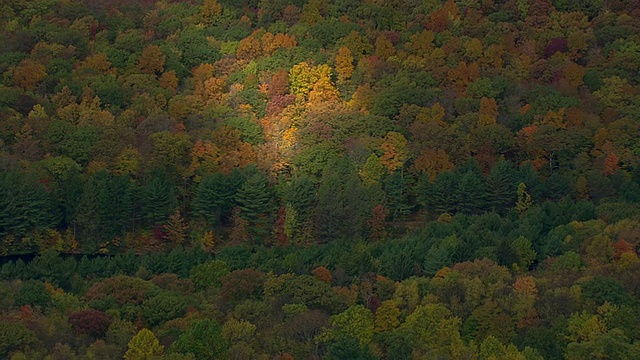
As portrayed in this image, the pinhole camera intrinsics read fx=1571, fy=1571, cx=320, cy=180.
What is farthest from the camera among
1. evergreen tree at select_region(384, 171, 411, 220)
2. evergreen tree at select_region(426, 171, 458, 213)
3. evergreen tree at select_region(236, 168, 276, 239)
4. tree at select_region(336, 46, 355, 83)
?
tree at select_region(336, 46, 355, 83)

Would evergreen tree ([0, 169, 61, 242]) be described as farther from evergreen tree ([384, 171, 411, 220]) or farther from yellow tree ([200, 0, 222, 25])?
yellow tree ([200, 0, 222, 25])

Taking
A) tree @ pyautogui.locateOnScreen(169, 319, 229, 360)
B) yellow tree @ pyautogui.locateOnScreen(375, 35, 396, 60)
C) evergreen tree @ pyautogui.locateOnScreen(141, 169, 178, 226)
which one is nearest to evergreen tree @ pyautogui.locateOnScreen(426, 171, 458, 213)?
evergreen tree @ pyautogui.locateOnScreen(141, 169, 178, 226)

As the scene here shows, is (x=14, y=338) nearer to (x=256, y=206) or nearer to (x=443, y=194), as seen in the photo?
(x=256, y=206)

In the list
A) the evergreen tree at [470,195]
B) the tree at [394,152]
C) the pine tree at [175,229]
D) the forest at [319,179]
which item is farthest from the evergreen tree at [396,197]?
the pine tree at [175,229]

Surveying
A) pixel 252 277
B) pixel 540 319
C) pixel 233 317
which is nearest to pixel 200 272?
pixel 252 277

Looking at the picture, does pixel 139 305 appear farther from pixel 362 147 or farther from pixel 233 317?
pixel 362 147

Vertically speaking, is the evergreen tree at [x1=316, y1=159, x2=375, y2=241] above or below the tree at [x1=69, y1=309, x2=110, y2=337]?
below
